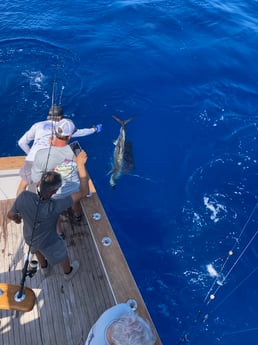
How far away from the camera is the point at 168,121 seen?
368 inches

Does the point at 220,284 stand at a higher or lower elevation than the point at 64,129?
lower

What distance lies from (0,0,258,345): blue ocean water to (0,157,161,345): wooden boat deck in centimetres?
198

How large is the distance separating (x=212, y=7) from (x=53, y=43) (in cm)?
730

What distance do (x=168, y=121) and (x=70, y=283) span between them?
590cm

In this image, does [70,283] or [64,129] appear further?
[70,283]

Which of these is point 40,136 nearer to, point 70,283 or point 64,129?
point 64,129

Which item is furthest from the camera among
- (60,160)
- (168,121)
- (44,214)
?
(168,121)

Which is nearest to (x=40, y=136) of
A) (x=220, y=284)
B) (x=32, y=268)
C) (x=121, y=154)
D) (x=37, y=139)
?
(x=37, y=139)

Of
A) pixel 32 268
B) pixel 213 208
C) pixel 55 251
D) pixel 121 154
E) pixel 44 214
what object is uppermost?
pixel 44 214

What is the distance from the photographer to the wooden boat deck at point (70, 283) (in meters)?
4.07

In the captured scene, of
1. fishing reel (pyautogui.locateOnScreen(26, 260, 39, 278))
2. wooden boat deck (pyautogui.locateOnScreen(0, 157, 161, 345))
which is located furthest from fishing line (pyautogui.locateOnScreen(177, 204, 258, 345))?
fishing reel (pyautogui.locateOnScreen(26, 260, 39, 278))

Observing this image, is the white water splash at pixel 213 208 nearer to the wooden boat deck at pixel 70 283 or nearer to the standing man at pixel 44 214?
the wooden boat deck at pixel 70 283

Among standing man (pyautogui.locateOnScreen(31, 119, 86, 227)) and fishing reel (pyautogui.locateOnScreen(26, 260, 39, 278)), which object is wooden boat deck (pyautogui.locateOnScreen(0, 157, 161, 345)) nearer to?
fishing reel (pyautogui.locateOnScreen(26, 260, 39, 278))

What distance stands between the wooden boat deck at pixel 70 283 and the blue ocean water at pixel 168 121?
1.98 metres
